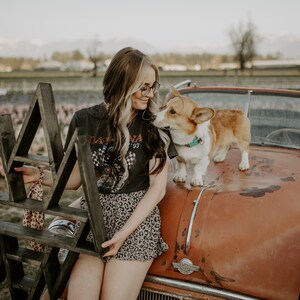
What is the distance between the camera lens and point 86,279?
213cm

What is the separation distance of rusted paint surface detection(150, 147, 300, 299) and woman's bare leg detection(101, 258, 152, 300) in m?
0.14

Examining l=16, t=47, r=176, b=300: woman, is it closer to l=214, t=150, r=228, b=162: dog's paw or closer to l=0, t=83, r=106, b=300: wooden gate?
l=0, t=83, r=106, b=300: wooden gate

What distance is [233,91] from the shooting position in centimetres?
357

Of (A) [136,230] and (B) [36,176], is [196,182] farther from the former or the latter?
(B) [36,176]

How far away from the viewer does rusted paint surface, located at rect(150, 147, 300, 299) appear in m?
2.10

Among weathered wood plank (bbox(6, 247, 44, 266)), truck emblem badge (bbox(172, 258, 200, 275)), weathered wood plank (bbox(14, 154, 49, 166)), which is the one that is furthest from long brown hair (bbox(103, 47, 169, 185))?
weathered wood plank (bbox(6, 247, 44, 266))

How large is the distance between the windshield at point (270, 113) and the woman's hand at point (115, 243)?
1.68m

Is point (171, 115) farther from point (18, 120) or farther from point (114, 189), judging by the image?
point (18, 120)

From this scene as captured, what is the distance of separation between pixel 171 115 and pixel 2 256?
1.29m

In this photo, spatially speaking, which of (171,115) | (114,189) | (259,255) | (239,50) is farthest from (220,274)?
(239,50)

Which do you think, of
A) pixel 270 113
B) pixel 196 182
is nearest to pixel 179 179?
pixel 196 182

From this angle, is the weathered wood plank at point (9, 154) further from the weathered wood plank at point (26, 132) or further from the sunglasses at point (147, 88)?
the sunglasses at point (147, 88)

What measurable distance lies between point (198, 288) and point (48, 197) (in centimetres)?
93

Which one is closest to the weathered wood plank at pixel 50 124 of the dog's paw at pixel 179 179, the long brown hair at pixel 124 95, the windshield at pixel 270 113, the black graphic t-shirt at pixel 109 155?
the black graphic t-shirt at pixel 109 155
